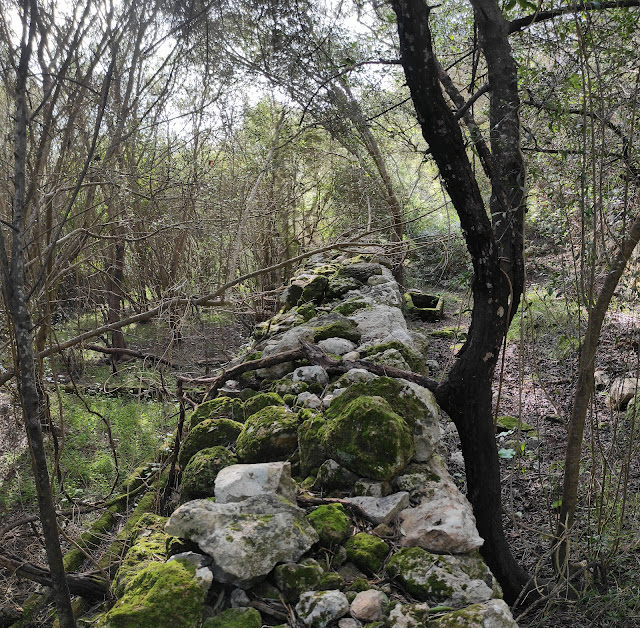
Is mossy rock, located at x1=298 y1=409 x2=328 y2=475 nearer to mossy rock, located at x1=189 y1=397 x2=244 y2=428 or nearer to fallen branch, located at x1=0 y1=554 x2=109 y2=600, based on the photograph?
mossy rock, located at x1=189 y1=397 x2=244 y2=428

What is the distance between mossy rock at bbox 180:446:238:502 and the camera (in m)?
2.53

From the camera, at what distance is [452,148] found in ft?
9.59

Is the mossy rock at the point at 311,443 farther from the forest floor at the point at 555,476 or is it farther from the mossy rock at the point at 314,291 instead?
the mossy rock at the point at 314,291

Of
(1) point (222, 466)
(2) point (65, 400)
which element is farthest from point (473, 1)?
(2) point (65, 400)

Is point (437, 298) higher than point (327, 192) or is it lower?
lower

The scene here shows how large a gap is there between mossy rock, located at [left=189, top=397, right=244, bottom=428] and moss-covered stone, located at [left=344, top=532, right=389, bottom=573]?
51.2 inches

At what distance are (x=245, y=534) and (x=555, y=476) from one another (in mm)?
3181

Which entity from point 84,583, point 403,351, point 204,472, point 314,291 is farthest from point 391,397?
point 314,291

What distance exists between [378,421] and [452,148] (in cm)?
155

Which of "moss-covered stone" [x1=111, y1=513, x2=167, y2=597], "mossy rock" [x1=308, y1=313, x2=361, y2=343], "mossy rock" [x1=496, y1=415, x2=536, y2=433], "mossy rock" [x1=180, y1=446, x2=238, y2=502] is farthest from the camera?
"mossy rock" [x1=496, y1=415, x2=536, y2=433]

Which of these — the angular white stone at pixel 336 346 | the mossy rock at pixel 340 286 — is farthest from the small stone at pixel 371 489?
the mossy rock at pixel 340 286

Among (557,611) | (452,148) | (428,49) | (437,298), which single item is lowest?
(557,611)

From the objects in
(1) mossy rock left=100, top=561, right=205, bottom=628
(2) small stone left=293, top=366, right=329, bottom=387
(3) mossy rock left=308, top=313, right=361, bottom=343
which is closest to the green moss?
(3) mossy rock left=308, top=313, right=361, bottom=343

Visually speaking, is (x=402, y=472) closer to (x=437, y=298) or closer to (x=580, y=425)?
(x=580, y=425)
